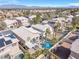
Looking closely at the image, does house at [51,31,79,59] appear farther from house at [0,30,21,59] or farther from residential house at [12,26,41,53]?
house at [0,30,21,59]

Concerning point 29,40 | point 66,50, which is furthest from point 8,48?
point 66,50

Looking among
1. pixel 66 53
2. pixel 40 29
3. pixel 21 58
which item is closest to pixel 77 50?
pixel 66 53

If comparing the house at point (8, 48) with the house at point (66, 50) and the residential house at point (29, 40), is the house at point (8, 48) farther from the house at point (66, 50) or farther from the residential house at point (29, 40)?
the house at point (66, 50)

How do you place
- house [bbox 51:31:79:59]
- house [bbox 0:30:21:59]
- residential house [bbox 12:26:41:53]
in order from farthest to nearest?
residential house [bbox 12:26:41:53]
house [bbox 0:30:21:59]
house [bbox 51:31:79:59]

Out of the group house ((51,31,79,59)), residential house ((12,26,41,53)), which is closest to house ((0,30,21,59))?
residential house ((12,26,41,53))

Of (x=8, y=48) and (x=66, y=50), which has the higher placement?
(x=8, y=48)

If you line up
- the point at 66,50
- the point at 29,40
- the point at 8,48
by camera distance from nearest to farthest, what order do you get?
the point at 8,48
the point at 66,50
the point at 29,40

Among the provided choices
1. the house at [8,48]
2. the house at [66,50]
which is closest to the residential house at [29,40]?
the house at [8,48]

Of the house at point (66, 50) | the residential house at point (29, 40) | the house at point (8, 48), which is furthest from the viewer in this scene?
the residential house at point (29, 40)

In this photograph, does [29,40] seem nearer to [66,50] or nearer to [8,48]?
[8,48]

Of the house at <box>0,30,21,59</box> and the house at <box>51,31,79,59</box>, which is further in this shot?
the house at <box>0,30,21,59</box>

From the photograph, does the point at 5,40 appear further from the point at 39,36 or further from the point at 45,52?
the point at 39,36

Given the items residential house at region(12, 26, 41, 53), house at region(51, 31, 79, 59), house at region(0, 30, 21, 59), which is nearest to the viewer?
house at region(51, 31, 79, 59)
